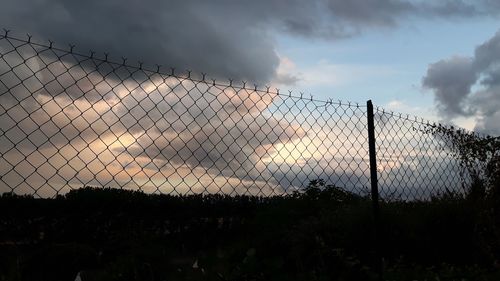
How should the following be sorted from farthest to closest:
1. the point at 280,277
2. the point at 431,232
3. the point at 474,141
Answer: the point at 474,141 < the point at 431,232 < the point at 280,277

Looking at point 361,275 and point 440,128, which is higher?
point 440,128

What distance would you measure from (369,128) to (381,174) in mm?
1322

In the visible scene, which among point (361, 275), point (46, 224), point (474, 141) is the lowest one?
point (361, 275)

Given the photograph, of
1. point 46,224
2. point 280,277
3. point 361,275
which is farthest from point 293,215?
point 280,277

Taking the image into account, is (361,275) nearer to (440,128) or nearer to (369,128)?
(369,128)

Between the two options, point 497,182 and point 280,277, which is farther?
point 497,182

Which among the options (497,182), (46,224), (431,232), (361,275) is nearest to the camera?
(361,275)

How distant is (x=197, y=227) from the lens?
20.4ft

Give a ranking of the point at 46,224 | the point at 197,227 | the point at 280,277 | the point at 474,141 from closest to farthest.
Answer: the point at 280,277
the point at 46,224
the point at 197,227
the point at 474,141

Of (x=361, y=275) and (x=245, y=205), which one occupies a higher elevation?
(x=245, y=205)

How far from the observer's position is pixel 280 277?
8.83 feet

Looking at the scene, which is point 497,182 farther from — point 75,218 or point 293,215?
point 75,218

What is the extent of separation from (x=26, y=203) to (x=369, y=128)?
10.5 ft

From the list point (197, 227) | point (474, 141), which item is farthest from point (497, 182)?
point (197, 227)
